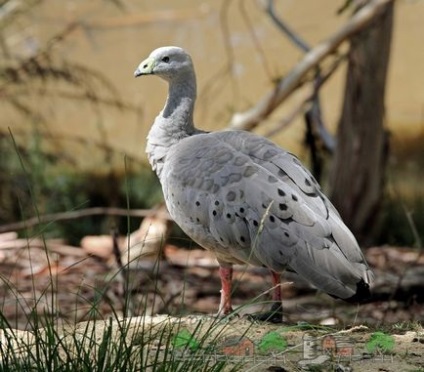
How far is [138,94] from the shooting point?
13.5 metres

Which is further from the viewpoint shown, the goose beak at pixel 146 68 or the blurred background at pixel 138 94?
the blurred background at pixel 138 94

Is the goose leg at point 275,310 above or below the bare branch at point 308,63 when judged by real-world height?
below

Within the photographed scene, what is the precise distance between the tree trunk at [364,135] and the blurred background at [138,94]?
0.12 meters

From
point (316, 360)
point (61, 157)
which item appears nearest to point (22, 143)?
point (61, 157)

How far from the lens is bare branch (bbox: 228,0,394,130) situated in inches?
324

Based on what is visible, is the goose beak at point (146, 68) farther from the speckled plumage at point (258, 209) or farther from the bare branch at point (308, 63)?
A: the bare branch at point (308, 63)

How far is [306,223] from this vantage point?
16.3 ft

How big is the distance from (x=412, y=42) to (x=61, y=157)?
5.97 meters

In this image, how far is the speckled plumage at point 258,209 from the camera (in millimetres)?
4914

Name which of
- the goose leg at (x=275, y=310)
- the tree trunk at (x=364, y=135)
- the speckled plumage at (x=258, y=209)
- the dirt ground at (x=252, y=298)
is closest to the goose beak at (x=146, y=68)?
the speckled plumage at (x=258, y=209)

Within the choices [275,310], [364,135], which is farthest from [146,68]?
[364,135]

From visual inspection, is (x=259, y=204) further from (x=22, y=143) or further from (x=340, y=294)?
(x=22, y=143)

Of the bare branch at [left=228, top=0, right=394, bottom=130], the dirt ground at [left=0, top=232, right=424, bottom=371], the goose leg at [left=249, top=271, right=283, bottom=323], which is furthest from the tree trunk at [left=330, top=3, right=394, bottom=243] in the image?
the goose leg at [left=249, top=271, right=283, bottom=323]

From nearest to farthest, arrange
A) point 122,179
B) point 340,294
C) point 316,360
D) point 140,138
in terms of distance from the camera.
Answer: point 316,360
point 340,294
point 122,179
point 140,138
